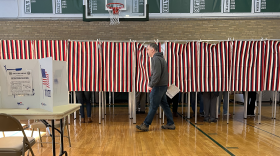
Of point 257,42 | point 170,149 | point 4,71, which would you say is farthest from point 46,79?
point 257,42

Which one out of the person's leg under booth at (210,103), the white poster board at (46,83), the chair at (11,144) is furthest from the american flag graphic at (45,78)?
the person's leg under booth at (210,103)

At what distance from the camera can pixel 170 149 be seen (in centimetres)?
268

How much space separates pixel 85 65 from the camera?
432 centimetres

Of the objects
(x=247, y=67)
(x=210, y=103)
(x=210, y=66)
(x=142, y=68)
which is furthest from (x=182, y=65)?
(x=247, y=67)

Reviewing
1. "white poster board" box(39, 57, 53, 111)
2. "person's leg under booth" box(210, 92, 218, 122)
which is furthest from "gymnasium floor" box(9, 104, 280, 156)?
"white poster board" box(39, 57, 53, 111)

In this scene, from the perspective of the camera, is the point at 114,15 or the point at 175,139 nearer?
the point at 175,139

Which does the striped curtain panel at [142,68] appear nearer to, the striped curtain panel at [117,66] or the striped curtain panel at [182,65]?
the striped curtain panel at [117,66]

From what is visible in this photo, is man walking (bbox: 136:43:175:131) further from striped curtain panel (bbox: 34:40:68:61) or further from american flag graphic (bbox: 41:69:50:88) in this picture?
striped curtain panel (bbox: 34:40:68:61)

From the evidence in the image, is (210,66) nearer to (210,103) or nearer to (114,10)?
(210,103)

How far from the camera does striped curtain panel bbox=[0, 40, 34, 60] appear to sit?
4215mm

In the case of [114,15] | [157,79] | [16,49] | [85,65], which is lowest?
[157,79]

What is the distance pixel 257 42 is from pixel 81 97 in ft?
13.5

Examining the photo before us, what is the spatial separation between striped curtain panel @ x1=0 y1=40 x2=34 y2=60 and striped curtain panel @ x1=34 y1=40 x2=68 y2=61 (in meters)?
0.14

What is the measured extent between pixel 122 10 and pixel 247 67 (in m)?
4.10
